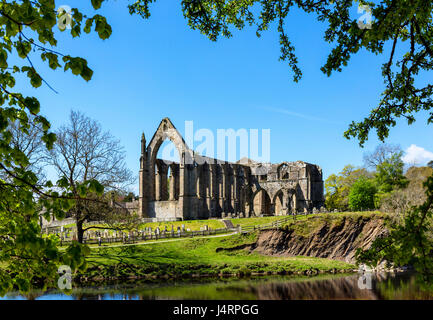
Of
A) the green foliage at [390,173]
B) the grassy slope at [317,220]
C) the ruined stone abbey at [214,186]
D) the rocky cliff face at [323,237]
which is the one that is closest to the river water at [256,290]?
the rocky cliff face at [323,237]

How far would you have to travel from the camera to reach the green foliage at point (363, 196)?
49.5 meters

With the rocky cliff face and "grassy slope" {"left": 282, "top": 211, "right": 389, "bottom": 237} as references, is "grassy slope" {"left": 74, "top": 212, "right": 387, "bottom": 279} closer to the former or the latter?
"grassy slope" {"left": 282, "top": 211, "right": 389, "bottom": 237}

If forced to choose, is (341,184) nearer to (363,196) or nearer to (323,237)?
(363,196)

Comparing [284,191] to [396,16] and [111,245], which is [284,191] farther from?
[396,16]

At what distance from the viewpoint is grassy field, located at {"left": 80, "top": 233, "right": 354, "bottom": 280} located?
2678 cm

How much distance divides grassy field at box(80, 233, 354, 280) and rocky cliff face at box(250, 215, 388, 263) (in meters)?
1.37

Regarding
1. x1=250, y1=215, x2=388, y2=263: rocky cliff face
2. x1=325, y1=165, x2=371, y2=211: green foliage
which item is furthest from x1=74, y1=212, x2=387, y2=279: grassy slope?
x1=325, y1=165, x2=371, y2=211: green foliage

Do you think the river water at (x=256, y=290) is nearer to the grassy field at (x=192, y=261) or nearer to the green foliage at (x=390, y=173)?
the grassy field at (x=192, y=261)

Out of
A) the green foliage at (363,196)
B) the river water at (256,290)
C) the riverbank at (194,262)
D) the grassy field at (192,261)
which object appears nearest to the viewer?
the river water at (256,290)

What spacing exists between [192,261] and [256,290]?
965cm

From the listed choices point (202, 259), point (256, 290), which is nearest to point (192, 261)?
point (202, 259)

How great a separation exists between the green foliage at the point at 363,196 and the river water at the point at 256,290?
26245 millimetres

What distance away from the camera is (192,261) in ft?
95.6

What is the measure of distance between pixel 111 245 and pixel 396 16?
31.1m
